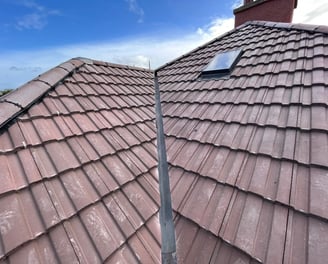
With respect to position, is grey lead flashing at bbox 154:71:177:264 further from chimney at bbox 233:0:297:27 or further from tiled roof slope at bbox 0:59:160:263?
chimney at bbox 233:0:297:27

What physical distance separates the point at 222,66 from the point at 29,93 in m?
3.41

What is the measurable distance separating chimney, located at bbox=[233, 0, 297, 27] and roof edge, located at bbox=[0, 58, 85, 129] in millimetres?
5853

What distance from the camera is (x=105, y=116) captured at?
273cm

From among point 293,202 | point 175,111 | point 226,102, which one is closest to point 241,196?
point 293,202

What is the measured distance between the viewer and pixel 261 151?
1915 millimetres

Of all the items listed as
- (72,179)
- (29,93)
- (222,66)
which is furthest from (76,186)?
(222,66)

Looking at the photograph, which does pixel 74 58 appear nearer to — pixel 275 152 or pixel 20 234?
pixel 20 234

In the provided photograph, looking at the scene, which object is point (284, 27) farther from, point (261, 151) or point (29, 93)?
point (29, 93)

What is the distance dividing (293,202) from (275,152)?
564mm

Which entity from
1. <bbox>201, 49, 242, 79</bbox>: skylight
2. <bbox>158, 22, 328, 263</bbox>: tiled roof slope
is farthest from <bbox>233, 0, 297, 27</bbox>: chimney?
<bbox>201, 49, 242, 79</bbox>: skylight

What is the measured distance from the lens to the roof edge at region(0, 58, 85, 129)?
196cm

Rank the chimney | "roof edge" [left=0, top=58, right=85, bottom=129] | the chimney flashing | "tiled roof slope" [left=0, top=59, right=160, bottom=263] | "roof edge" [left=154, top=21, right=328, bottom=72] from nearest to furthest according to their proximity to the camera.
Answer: "tiled roof slope" [left=0, top=59, right=160, bottom=263] < "roof edge" [left=0, top=58, right=85, bottom=129] < "roof edge" [left=154, top=21, right=328, bottom=72] < the chimney < the chimney flashing

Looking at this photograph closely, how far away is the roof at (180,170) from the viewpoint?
129 centimetres

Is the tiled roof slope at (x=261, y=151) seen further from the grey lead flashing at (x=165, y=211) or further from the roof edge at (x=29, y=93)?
the roof edge at (x=29, y=93)
